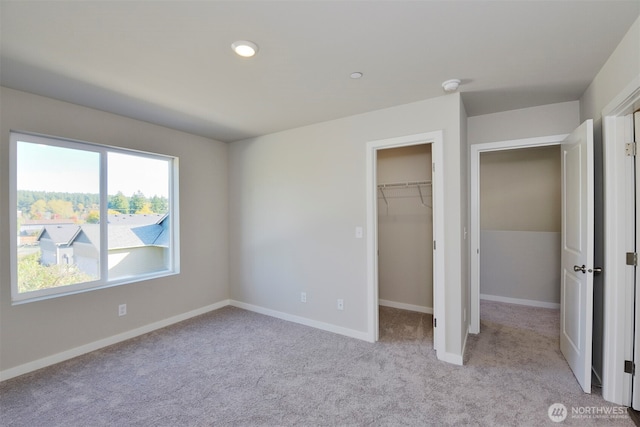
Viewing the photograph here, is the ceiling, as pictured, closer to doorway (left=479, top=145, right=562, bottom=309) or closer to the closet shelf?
the closet shelf

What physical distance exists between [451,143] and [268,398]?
2.64m

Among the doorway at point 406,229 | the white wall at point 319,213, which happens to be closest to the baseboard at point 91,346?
the white wall at point 319,213

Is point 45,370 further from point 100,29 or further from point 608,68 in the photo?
point 608,68

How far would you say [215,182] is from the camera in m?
4.25

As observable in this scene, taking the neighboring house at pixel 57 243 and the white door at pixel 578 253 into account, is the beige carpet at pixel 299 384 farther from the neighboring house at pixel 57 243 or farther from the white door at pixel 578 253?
the neighboring house at pixel 57 243

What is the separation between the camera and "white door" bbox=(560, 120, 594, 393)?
218cm

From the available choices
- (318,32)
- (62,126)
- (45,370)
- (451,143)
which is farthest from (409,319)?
(62,126)

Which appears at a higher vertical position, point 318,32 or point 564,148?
point 318,32

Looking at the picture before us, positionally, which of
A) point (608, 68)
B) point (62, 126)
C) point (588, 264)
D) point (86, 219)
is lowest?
point (588, 264)

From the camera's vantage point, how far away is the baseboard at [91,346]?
8.16 feet

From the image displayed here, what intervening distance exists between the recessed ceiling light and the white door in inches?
97.6

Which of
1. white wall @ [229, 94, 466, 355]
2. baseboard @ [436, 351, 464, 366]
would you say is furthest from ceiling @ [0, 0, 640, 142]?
baseboard @ [436, 351, 464, 366]

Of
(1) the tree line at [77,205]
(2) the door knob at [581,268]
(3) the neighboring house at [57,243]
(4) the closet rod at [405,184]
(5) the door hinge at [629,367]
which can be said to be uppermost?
(4) the closet rod at [405,184]

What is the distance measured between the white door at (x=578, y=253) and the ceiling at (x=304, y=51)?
0.59 m
